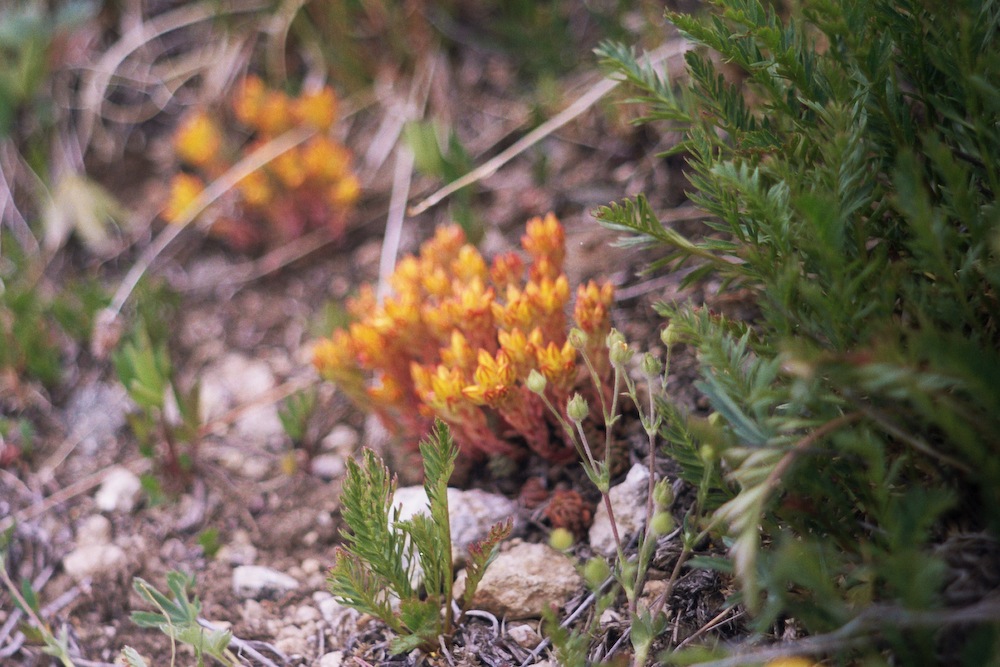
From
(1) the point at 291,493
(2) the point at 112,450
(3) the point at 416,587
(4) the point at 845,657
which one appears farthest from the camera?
(2) the point at 112,450

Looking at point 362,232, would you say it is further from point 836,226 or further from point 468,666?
point 836,226

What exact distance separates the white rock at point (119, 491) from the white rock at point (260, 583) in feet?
1.81

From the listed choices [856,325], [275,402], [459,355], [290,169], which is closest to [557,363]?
[459,355]

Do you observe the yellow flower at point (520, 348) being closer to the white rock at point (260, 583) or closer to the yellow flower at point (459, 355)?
the yellow flower at point (459, 355)

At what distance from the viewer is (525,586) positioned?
5.95ft

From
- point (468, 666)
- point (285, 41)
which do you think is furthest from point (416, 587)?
point (285, 41)

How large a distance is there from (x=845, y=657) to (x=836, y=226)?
731 millimetres

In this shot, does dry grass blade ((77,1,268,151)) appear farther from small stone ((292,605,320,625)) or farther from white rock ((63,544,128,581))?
small stone ((292,605,320,625))

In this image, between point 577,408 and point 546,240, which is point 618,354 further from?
point 546,240

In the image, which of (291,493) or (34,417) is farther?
(34,417)

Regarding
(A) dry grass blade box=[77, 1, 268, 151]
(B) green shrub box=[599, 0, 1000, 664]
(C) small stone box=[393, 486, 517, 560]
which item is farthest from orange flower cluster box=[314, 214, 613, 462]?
(A) dry grass blade box=[77, 1, 268, 151]

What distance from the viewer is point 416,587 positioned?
1770mm

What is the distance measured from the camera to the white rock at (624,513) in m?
1.84

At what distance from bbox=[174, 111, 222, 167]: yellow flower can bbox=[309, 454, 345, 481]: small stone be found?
146 centimetres
